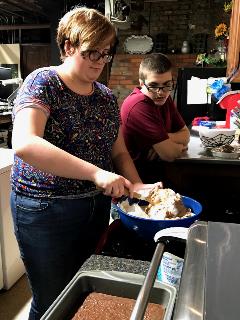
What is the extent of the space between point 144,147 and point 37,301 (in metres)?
0.98

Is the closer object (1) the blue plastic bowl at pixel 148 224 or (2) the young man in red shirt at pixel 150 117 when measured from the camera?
(1) the blue plastic bowl at pixel 148 224

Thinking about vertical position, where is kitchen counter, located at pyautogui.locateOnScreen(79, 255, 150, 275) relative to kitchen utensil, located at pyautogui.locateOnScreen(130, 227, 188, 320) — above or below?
below

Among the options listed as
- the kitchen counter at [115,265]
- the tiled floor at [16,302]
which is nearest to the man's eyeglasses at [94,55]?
the kitchen counter at [115,265]

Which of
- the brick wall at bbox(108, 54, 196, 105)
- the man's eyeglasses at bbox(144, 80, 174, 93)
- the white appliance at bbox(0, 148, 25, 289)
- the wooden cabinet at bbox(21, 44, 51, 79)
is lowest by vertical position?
the white appliance at bbox(0, 148, 25, 289)

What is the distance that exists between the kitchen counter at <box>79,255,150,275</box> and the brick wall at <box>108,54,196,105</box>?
6.31 m

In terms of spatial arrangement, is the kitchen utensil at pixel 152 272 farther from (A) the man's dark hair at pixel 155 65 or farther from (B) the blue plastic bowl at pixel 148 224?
(A) the man's dark hair at pixel 155 65

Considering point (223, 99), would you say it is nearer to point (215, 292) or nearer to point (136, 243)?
point (136, 243)

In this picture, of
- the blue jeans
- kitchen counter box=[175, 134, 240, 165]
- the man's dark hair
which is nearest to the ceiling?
the man's dark hair

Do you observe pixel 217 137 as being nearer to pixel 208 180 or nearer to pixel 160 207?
pixel 208 180

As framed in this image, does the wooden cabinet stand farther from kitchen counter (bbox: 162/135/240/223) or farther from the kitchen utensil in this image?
the kitchen utensil

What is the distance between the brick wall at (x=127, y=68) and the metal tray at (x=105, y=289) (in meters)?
6.42

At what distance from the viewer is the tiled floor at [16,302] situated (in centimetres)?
201

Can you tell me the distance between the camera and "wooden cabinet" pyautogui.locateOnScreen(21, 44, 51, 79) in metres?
9.47

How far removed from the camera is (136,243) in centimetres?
109
